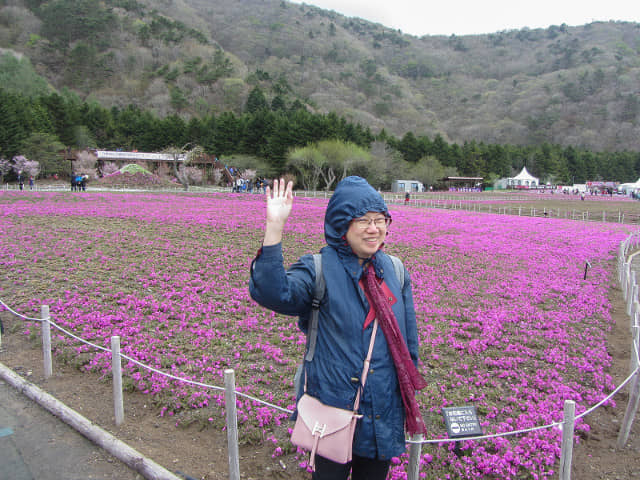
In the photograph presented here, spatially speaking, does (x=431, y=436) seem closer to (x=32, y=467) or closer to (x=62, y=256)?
(x=32, y=467)

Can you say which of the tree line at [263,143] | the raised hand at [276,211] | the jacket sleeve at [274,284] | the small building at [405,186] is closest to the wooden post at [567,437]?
the jacket sleeve at [274,284]

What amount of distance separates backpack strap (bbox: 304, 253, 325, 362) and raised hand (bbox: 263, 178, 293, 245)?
1.05 ft

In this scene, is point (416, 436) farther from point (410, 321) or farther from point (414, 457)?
point (410, 321)

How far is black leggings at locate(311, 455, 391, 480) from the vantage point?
2430 mm

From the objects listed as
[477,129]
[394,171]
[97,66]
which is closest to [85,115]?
[394,171]

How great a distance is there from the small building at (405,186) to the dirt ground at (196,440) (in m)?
64.6

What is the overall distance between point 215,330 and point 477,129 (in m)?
147

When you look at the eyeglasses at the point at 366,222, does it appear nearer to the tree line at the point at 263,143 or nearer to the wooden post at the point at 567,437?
the wooden post at the point at 567,437

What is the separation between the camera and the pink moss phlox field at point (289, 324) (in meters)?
4.98

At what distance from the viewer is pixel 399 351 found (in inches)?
95.8

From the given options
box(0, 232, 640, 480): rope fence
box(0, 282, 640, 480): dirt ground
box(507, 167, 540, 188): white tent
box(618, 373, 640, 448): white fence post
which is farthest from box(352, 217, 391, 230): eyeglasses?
box(507, 167, 540, 188): white tent

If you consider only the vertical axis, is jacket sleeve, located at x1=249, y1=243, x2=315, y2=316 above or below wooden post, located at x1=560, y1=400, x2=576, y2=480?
above

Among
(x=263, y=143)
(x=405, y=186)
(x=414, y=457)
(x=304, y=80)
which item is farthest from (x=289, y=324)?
(x=304, y=80)

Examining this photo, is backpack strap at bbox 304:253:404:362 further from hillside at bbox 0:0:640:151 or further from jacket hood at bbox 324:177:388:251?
hillside at bbox 0:0:640:151
